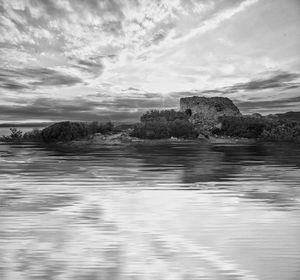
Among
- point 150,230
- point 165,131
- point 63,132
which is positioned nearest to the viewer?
point 150,230

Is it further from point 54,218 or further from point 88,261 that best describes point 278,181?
point 88,261

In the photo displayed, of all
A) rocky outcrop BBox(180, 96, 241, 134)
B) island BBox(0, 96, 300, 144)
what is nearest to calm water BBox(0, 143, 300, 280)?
island BBox(0, 96, 300, 144)

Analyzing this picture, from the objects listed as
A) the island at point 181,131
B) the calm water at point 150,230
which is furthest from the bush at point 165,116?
the calm water at point 150,230

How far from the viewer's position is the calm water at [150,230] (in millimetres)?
4922

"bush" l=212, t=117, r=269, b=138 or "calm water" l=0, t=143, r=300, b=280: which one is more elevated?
"bush" l=212, t=117, r=269, b=138

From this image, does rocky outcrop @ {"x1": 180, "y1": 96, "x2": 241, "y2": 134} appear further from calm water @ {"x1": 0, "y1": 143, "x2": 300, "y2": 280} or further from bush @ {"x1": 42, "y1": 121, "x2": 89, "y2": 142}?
calm water @ {"x1": 0, "y1": 143, "x2": 300, "y2": 280}

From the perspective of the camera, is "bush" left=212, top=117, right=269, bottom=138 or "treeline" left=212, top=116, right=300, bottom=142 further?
"bush" left=212, top=117, right=269, bottom=138

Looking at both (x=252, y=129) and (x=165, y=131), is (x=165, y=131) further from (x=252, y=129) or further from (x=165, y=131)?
(x=252, y=129)

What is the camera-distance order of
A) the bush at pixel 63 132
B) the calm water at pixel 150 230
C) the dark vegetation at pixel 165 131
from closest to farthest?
the calm water at pixel 150 230, the bush at pixel 63 132, the dark vegetation at pixel 165 131

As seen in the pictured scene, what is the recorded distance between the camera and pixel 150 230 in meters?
6.73

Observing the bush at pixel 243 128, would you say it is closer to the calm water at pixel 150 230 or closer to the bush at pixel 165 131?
the bush at pixel 165 131

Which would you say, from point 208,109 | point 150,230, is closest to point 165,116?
point 208,109

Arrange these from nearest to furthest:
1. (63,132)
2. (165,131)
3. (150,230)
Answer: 1. (150,230)
2. (63,132)
3. (165,131)

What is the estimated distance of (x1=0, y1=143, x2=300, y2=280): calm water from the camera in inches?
194
